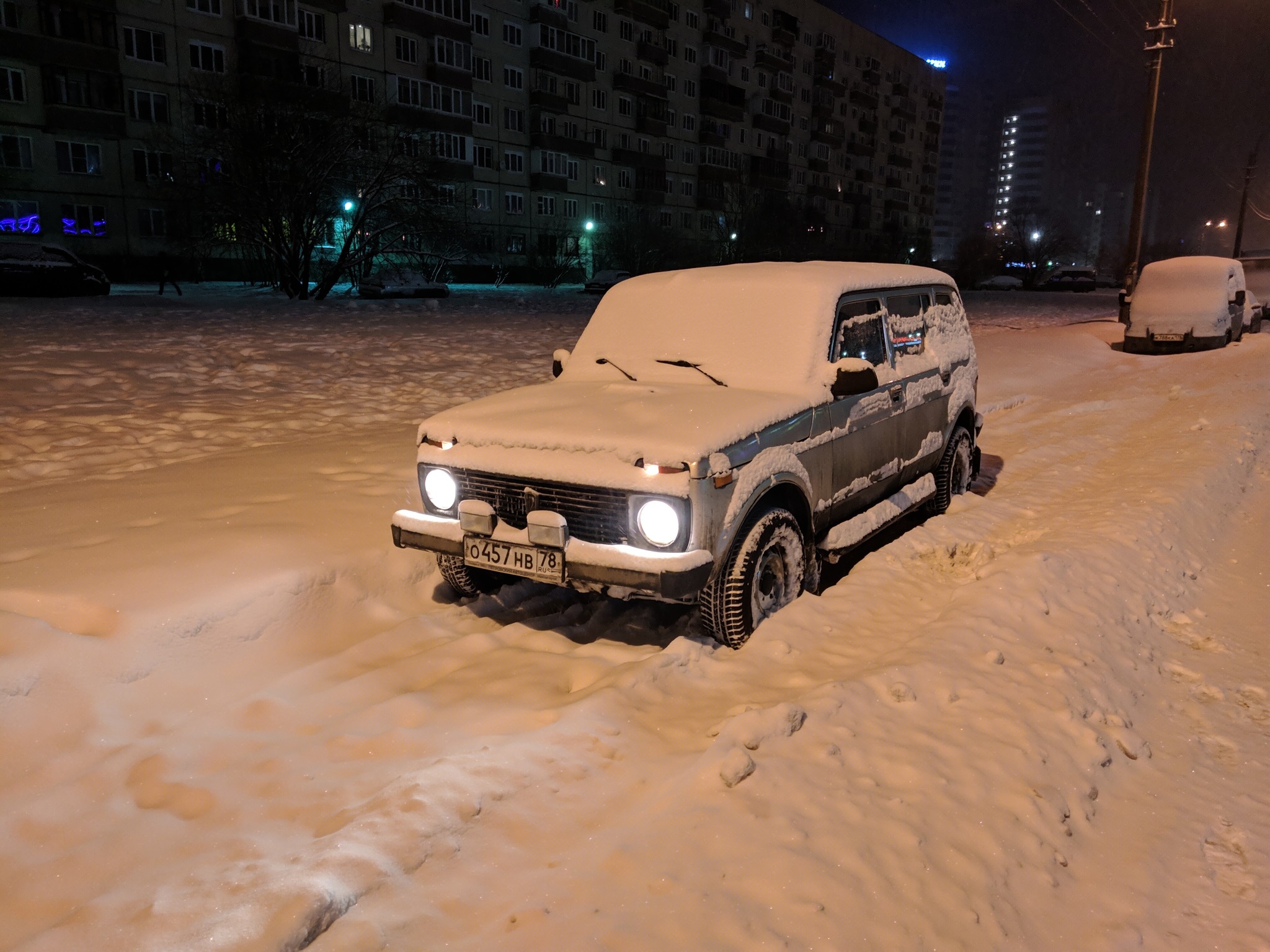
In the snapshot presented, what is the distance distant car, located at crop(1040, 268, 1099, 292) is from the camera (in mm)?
56281

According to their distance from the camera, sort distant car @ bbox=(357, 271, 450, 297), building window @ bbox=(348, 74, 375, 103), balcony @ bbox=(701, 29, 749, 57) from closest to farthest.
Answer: distant car @ bbox=(357, 271, 450, 297) < building window @ bbox=(348, 74, 375, 103) < balcony @ bbox=(701, 29, 749, 57)

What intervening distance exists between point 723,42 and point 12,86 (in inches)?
1947

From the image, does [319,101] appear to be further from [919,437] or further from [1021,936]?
[1021,936]

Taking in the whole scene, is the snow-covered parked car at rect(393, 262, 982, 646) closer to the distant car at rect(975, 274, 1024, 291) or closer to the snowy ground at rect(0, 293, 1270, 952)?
the snowy ground at rect(0, 293, 1270, 952)

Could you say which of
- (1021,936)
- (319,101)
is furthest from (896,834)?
(319,101)

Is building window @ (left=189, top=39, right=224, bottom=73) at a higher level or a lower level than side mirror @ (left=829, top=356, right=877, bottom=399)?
higher

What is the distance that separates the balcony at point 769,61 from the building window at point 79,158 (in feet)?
177

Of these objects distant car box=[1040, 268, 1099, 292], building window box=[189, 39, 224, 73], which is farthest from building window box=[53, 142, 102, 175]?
distant car box=[1040, 268, 1099, 292]

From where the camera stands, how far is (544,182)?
53.8 m

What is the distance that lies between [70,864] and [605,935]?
1817 millimetres

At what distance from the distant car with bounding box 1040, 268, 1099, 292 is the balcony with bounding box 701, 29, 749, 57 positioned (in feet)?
101

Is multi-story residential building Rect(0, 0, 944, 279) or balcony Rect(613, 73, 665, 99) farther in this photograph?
balcony Rect(613, 73, 665, 99)

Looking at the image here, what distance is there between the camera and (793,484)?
4.49 meters

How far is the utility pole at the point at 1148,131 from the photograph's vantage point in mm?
21016
